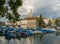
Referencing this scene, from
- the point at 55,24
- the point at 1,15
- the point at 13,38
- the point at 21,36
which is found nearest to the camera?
the point at 1,15

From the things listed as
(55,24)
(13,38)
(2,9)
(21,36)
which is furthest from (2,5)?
(55,24)

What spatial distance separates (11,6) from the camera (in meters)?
14.9

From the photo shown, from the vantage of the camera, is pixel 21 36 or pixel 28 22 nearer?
pixel 21 36

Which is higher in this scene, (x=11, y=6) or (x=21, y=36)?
(x=11, y=6)

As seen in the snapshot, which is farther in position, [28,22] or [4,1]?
[28,22]

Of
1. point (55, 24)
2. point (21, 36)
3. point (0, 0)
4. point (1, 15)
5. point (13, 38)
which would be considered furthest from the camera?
point (55, 24)

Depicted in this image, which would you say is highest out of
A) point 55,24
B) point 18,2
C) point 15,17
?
point 18,2

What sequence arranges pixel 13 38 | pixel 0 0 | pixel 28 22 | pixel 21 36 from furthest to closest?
pixel 28 22
pixel 21 36
pixel 13 38
pixel 0 0

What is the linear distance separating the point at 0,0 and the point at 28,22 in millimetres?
87733

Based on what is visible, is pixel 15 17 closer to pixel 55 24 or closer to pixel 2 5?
pixel 2 5

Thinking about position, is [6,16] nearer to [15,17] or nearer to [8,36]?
[15,17]

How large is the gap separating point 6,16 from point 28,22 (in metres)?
Result: 86.8

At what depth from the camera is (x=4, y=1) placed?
557 inches

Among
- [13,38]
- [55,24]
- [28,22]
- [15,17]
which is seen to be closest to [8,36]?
[13,38]
